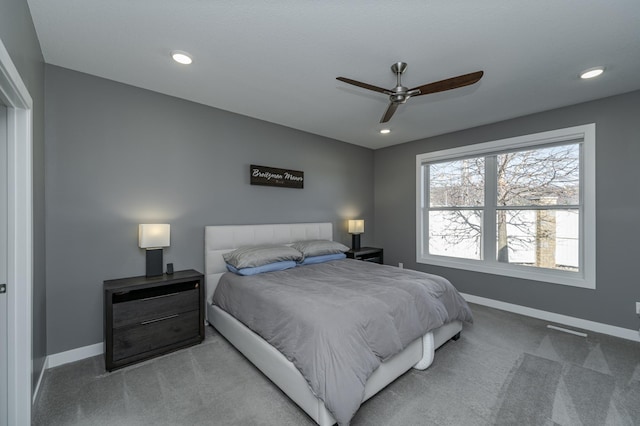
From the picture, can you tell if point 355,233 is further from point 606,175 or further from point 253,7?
point 253,7

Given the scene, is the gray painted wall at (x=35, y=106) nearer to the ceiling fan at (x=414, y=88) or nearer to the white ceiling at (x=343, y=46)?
the white ceiling at (x=343, y=46)

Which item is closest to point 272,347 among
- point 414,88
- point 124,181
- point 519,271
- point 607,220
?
point 124,181

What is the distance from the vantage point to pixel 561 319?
3365 millimetres

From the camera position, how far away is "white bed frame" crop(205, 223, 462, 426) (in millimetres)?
1822

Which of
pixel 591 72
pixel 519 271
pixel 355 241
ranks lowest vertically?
pixel 519 271

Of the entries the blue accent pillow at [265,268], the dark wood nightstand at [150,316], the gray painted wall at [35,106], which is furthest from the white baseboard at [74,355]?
the blue accent pillow at [265,268]

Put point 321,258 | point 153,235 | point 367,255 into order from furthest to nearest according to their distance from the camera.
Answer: point 367,255
point 321,258
point 153,235

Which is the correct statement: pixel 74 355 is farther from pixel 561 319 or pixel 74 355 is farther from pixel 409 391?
pixel 561 319

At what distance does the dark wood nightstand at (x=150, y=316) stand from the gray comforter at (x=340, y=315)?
0.33 m

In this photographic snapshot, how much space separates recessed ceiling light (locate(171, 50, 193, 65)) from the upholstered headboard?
1755 mm

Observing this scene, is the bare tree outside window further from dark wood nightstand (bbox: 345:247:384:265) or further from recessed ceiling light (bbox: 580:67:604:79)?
recessed ceiling light (bbox: 580:67:604:79)

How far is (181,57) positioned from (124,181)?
1.38m

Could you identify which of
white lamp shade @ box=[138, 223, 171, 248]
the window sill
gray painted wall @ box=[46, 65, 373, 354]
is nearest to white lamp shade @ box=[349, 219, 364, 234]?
the window sill

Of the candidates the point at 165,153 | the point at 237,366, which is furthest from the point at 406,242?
the point at 165,153
